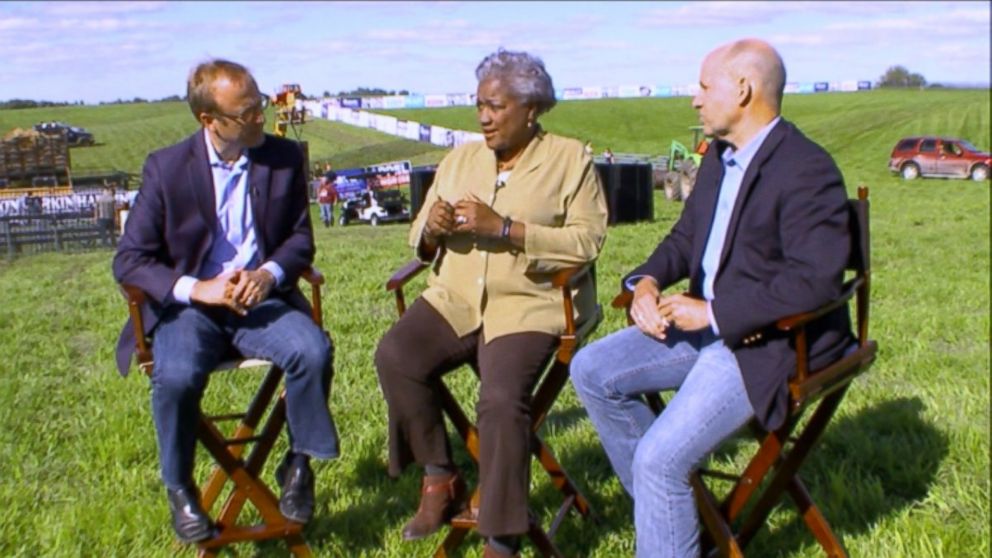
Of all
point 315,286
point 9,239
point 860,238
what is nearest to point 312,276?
point 315,286

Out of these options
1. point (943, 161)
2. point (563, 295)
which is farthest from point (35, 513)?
point (943, 161)

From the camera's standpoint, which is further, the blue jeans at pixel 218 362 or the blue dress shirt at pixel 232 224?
the blue dress shirt at pixel 232 224

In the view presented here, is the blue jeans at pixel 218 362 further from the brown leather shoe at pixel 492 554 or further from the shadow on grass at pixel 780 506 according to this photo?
the brown leather shoe at pixel 492 554

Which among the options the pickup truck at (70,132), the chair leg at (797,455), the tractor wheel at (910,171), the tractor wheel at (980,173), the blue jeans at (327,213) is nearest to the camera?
the chair leg at (797,455)

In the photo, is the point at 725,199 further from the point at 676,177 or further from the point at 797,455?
the point at 676,177

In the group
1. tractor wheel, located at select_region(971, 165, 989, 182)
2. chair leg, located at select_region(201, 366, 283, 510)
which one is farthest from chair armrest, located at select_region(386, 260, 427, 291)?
tractor wheel, located at select_region(971, 165, 989, 182)

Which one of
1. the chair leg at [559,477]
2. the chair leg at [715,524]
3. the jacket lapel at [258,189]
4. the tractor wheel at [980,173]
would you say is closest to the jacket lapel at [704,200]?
the chair leg at [715,524]

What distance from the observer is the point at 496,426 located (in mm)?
3271

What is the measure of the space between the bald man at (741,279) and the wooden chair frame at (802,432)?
0.15ft

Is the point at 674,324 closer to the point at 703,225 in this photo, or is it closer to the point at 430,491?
the point at 703,225

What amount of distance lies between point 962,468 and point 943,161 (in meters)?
29.2

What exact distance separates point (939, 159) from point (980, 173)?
117 centimetres

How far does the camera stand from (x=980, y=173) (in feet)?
99.6

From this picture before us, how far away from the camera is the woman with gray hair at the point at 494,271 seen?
11.5ft
